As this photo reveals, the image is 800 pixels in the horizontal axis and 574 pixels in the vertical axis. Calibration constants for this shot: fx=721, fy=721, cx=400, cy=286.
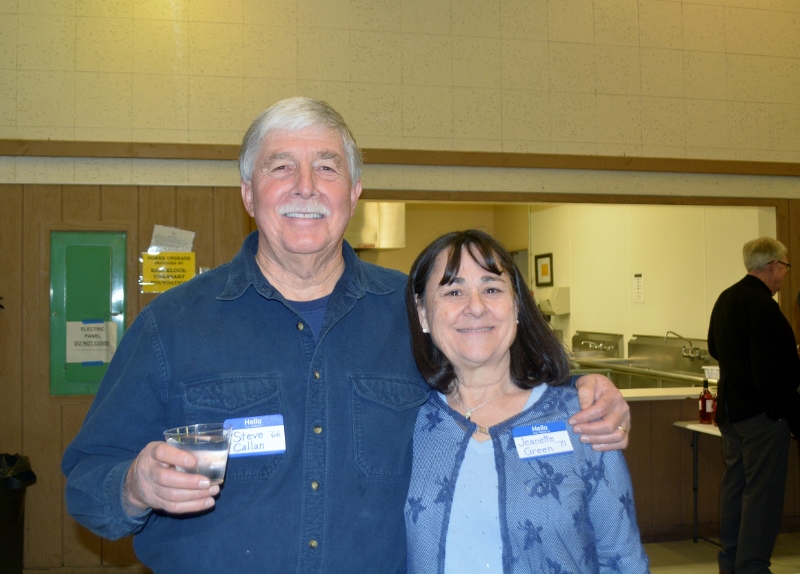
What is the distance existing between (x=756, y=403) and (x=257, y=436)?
3642 millimetres

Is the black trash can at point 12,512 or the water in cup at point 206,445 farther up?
the water in cup at point 206,445

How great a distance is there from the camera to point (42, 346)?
15.1ft

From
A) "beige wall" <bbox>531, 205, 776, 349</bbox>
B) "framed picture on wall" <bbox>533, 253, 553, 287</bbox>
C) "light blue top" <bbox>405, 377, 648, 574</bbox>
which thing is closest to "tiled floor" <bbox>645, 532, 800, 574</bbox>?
"beige wall" <bbox>531, 205, 776, 349</bbox>

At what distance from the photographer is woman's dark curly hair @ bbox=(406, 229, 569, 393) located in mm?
1883

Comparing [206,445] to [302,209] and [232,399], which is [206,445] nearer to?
[232,399]

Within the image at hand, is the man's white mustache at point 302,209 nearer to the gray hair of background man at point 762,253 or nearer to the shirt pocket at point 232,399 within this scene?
the shirt pocket at point 232,399

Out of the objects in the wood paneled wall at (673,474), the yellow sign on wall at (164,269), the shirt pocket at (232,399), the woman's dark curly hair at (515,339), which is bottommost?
the wood paneled wall at (673,474)

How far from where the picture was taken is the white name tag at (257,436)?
1.60 m

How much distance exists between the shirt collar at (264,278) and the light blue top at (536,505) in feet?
1.40

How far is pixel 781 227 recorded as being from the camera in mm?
5582

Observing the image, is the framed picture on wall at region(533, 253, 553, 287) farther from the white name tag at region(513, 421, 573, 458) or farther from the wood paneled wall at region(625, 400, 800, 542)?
the white name tag at region(513, 421, 573, 458)

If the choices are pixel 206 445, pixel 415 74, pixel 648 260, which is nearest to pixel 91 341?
pixel 415 74

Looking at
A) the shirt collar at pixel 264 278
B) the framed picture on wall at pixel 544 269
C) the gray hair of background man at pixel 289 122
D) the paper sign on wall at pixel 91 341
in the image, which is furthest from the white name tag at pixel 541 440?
the framed picture on wall at pixel 544 269

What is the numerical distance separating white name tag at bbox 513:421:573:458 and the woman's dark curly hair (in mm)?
153
